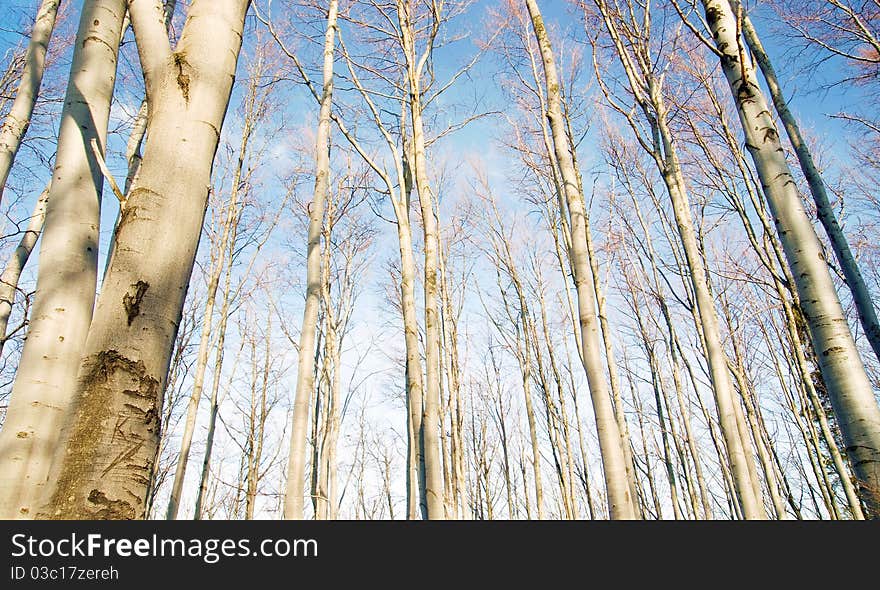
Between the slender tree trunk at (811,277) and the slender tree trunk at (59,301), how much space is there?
3510mm

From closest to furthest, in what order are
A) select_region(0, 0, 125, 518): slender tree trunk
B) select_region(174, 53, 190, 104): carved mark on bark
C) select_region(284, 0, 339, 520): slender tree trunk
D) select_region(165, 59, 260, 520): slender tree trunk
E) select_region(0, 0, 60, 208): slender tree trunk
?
select_region(174, 53, 190, 104): carved mark on bark → select_region(0, 0, 125, 518): slender tree trunk → select_region(0, 0, 60, 208): slender tree trunk → select_region(284, 0, 339, 520): slender tree trunk → select_region(165, 59, 260, 520): slender tree trunk

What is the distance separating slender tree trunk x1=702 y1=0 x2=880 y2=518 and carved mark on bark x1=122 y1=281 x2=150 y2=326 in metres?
2.94

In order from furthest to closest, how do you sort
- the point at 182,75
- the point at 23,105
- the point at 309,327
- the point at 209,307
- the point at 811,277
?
the point at 209,307, the point at 309,327, the point at 23,105, the point at 811,277, the point at 182,75

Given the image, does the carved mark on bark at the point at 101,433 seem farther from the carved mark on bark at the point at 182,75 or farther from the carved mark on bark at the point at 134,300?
the carved mark on bark at the point at 182,75

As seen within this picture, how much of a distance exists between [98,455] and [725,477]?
548 inches

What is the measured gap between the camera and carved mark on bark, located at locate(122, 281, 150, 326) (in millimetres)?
1101

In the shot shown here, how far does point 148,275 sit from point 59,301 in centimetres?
159

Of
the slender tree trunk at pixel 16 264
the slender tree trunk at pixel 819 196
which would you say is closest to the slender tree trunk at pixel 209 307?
the slender tree trunk at pixel 16 264

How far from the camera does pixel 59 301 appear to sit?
90.4 inches

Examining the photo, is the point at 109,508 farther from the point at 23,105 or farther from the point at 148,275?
the point at 23,105

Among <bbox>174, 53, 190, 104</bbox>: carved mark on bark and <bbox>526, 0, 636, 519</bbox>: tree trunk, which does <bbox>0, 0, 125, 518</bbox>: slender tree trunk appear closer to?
<bbox>174, 53, 190, 104</bbox>: carved mark on bark

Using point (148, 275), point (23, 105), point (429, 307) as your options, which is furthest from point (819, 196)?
point (23, 105)

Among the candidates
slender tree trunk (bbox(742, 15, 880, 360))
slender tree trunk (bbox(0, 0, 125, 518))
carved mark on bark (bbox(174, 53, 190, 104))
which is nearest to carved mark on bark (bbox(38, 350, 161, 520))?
carved mark on bark (bbox(174, 53, 190, 104))
